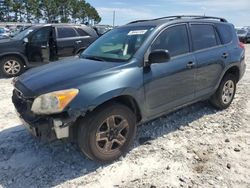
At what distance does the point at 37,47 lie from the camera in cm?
988

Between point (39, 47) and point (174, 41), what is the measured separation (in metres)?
6.14

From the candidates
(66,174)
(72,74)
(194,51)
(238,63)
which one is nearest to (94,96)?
(72,74)

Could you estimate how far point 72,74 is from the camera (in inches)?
155

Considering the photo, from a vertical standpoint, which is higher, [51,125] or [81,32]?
[81,32]

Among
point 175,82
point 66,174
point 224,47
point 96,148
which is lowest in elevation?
point 66,174

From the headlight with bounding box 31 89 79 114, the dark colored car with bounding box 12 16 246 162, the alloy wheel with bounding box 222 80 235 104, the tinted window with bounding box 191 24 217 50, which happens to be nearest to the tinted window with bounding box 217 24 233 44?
the dark colored car with bounding box 12 16 246 162

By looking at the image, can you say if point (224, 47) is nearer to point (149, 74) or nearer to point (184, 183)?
point (149, 74)

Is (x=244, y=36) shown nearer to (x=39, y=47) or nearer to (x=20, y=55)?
(x=39, y=47)

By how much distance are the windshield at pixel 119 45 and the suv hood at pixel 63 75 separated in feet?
0.77

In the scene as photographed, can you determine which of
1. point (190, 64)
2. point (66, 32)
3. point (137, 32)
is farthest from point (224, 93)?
point (66, 32)

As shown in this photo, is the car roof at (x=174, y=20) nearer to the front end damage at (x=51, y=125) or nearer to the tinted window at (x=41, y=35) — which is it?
the front end damage at (x=51, y=125)

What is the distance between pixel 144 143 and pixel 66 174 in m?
1.28

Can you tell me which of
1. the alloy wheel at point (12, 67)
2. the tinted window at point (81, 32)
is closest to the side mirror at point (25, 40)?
the alloy wheel at point (12, 67)

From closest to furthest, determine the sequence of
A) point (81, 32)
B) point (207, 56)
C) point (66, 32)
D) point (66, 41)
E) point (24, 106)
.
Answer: point (24, 106), point (207, 56), point (66, 41), point (66, 32), point (81, 32)
